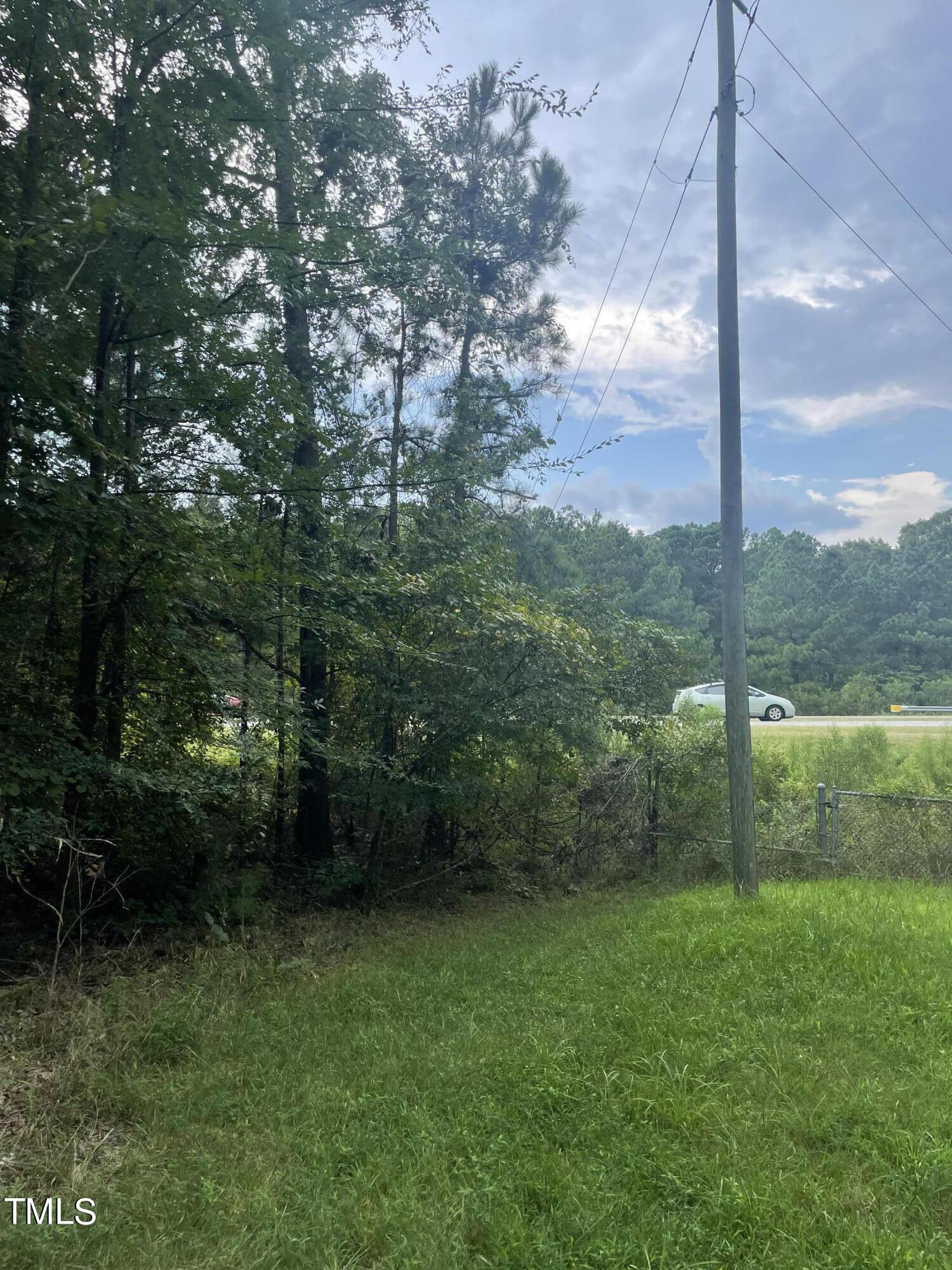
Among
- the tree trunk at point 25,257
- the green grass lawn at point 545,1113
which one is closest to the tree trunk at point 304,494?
the tree trunk at point 25,257

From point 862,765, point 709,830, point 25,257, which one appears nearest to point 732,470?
point 709,830

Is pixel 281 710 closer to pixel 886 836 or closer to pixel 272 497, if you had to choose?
pixel 272 497

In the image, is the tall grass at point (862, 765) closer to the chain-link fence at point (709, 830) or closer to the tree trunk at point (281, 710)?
the chain-link fence at point (709, 830)

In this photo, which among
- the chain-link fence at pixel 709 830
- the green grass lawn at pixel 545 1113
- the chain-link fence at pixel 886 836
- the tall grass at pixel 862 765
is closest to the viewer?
the green grass lawn at pixel 545 1113

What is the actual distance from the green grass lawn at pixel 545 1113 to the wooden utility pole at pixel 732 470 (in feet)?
4.24

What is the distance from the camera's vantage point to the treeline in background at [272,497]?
4.27 m

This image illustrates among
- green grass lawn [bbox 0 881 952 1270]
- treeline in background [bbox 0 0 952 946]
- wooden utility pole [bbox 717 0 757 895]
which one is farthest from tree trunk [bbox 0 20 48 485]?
wooden utility pole [bbox 717 0 757 895]

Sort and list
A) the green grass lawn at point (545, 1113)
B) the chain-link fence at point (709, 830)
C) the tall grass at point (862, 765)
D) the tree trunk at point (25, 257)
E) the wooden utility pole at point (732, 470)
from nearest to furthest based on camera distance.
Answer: the green grass lawn at point (545, 1113)
the tree trunk at point (25, 257)
the wooden utility pole at point (732, 470)
the chain-link fence at point (709, 830)
the tall grass at point (862, 765)

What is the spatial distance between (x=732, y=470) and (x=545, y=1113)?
504 cm

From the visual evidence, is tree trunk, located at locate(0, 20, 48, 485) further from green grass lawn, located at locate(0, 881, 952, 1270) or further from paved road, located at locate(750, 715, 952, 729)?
paved road, located at locate(750, 715, 952, 729)

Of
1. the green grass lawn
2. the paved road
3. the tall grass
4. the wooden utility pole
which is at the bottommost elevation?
the green grass lawn

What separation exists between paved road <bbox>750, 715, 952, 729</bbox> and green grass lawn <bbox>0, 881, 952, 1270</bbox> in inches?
386

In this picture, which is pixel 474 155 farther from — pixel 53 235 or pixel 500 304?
pixel 53 235

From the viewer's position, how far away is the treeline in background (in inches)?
168
